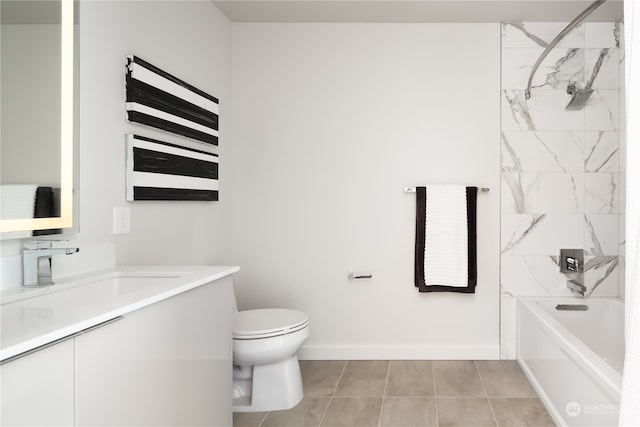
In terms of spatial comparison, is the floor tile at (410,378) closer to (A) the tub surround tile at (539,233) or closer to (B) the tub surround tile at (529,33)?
(A) the tub surround tile at (539,233)

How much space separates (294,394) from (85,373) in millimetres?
1510

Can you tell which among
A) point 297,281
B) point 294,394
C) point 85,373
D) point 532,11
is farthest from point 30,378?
point 532,11

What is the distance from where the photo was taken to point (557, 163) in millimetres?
2955

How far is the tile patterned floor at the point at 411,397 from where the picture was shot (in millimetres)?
2170

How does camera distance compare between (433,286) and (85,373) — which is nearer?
(85,373)

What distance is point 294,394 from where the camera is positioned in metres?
2.34

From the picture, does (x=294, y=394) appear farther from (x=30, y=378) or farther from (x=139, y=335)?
(x=30, y=378)

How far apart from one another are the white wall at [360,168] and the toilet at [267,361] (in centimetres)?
69

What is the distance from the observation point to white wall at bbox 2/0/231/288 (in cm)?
167

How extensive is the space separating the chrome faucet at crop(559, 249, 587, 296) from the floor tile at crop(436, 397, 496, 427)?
107cm

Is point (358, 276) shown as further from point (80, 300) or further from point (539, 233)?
point (80, 300)

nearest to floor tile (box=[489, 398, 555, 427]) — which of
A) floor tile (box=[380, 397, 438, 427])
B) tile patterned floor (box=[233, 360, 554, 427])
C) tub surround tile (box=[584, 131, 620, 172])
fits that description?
tile patterned floor (box=[233, 360, 554, 427])

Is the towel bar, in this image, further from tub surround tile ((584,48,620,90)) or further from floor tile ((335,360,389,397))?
floor tile ((335,360,389,397))

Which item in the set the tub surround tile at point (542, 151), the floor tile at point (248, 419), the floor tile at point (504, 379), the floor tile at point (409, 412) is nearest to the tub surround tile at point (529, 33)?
the tub surround tile at point (542, 151)
